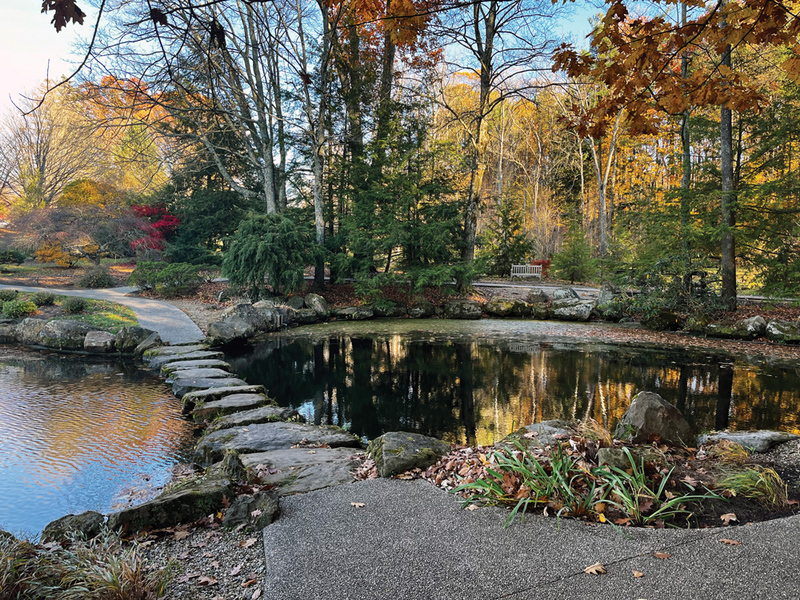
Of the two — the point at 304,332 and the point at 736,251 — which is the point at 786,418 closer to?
the point at 736,251

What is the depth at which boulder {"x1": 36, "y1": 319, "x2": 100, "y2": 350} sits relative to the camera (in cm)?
952

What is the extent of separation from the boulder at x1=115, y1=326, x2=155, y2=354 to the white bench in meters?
16.0

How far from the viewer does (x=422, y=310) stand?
1548cm

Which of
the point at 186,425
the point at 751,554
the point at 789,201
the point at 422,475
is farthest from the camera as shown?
the point at 789,201

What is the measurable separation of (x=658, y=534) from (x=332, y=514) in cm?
189

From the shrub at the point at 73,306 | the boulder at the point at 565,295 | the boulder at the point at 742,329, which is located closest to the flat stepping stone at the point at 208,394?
the shrub at the point at 73,306

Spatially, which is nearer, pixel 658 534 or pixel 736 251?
pixel 658 534

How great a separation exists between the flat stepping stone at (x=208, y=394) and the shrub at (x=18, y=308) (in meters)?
7.10

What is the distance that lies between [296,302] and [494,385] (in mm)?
8527

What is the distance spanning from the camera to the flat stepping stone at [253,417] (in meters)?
5.16

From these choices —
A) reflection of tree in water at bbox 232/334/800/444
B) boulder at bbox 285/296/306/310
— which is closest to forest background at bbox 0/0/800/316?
boulder at bbox 285/296/306/310

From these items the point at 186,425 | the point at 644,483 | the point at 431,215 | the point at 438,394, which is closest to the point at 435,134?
the point at 431,215

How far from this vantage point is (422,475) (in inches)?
144

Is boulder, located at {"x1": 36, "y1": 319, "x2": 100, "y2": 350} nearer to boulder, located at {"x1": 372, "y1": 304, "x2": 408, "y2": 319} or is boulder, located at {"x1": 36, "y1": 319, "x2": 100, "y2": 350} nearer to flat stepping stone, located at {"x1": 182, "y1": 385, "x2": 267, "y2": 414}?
flat stepping stone, located at {"x1": 182, "y1": 385, "x2": 267, "y2": 414}
